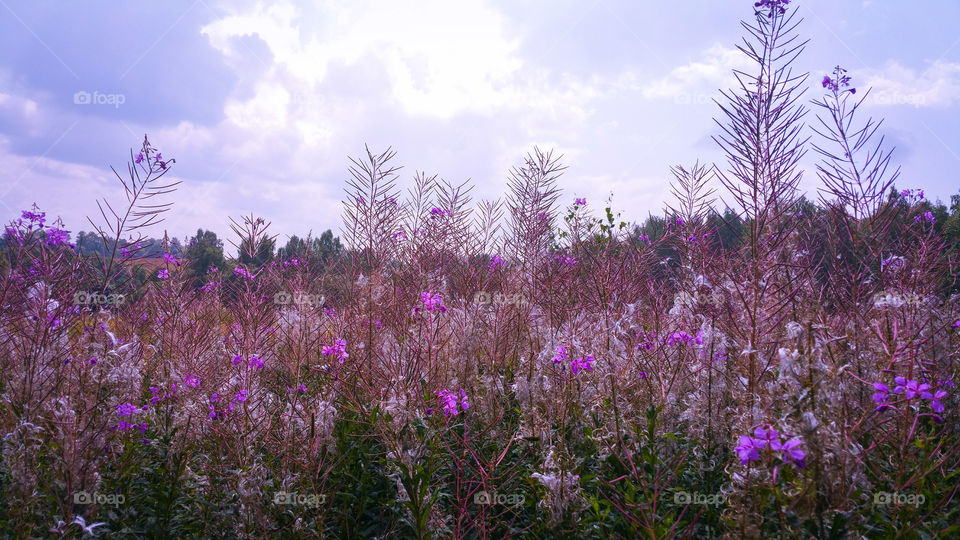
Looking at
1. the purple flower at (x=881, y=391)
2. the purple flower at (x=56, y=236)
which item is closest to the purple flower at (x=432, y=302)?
the purple flower at (x=881, y=391)

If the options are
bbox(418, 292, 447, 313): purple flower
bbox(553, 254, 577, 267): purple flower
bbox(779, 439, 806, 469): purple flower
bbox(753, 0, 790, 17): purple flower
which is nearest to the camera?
bbox(779, 439, 806, 469): purple flower

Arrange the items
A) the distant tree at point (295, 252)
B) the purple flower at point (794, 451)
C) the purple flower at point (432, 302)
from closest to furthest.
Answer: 1. the purple flower at point (794, 451)
2. the purple flower at point (432, 302)
3. the distant tree at point (295, 252)

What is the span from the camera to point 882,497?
250 centimetres

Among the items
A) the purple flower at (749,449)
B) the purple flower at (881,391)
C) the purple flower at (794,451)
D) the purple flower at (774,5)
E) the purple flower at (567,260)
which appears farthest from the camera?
the purple flower at (567,260)

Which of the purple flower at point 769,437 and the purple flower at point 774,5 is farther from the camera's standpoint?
the purple flower at point 774,5

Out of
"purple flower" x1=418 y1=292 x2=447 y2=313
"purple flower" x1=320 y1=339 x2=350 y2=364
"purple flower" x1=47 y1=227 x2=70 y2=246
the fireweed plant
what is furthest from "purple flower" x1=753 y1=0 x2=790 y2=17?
"purple flower" x1=47 y1=227 x2=70 y2=246

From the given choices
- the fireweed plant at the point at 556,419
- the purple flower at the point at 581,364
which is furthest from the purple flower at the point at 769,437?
the purple flower at the point at 581,364

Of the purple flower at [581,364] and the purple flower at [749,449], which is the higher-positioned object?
the purple flower at [581,364]

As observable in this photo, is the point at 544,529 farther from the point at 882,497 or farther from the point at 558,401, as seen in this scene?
the point at 882,497

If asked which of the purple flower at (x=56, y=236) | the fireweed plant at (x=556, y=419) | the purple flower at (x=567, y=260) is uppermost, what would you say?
the purple flower at (x=567, y=260)

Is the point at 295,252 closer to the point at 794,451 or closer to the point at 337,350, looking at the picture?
the point at 337,350

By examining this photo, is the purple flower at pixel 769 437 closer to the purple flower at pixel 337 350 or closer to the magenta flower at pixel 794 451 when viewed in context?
the magenta flower at pixel 794 451

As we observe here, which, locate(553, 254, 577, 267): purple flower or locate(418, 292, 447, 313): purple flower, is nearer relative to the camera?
locate(418, 292, 447, 313): purple flower

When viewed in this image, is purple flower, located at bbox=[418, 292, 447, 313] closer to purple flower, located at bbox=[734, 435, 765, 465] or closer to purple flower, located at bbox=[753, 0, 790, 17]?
purple flower, located at bbox=[734, 435, 765, 465]
